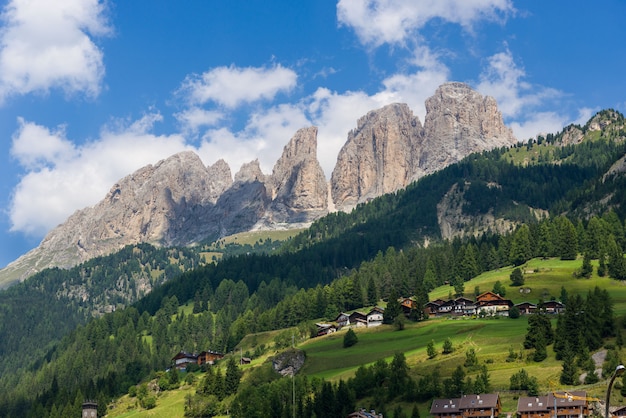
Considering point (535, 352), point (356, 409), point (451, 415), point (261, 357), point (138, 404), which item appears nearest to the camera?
point (451, 415)

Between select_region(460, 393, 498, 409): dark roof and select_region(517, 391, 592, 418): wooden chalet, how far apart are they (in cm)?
381

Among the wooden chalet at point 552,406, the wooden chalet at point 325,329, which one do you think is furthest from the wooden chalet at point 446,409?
the wooden chalet at point 325,329

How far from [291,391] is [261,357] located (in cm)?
5081

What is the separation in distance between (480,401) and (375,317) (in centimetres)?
7850

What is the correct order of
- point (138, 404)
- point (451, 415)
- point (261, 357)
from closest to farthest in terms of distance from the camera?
point (451, 415) < point (138, 404) < point (261, 357)

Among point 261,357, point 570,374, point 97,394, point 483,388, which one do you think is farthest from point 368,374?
point 97,394

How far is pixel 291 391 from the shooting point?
13612cm

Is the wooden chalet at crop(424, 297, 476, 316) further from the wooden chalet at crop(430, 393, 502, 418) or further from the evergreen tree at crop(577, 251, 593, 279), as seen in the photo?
the wooden chalet at crop(430, 393, 502, 418)

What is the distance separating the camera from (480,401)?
11300cm

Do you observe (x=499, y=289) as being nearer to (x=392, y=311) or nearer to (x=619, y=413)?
(x=392, y=311)

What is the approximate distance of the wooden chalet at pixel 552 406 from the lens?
10600 centimetres

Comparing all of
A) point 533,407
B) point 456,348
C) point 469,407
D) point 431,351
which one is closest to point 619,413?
point 533,407

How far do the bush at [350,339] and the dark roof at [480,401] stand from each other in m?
56.3

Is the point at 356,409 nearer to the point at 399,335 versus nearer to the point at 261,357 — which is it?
the point at 399,335
